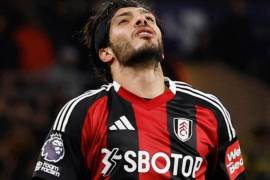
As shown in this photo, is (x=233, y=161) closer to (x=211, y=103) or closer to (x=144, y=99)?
(x=211, y=103)

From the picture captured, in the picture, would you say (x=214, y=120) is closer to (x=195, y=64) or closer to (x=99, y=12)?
(x=99, y=12)

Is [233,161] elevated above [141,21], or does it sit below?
below

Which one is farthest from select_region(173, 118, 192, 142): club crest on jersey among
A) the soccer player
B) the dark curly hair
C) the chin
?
the dark curly hair

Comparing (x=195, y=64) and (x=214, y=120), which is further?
(x=195, y=64)

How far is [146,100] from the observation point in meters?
3.90

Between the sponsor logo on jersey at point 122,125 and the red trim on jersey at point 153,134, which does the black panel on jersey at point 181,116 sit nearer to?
the red trim on jersey at point 153,134

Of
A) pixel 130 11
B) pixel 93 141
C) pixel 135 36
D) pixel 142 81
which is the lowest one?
pixel 93 141

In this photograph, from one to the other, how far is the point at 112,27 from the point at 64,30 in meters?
4.26

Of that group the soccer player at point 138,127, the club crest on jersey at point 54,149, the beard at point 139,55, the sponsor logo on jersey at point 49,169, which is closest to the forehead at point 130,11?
the soccer player at point 138,127

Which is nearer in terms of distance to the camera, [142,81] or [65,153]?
[65,153]

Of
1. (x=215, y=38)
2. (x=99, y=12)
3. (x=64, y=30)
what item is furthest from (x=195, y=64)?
(x=99, y=12)

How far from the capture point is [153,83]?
3.95m

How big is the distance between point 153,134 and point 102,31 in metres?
0.76

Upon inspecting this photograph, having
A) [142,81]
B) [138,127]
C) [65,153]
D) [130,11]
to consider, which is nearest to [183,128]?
[138,127]
